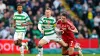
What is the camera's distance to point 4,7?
82.1ft

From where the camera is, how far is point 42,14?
25.3 meters

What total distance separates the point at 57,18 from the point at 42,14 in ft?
2.90

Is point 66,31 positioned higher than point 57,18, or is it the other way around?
point 57,18

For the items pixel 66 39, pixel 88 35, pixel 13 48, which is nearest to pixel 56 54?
pixel 13 48

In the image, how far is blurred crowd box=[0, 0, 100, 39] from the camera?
23.9m

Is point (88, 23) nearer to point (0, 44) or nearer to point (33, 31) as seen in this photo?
point (33, 31)

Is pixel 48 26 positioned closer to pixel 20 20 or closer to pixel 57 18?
pixel 20 20

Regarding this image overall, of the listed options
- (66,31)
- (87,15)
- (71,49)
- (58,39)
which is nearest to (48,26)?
(58,39)

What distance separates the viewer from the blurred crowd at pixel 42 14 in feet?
78.5

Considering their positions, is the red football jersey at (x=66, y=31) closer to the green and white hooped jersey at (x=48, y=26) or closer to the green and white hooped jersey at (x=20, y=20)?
the green and white hooped jersey at (x=48, y=26)

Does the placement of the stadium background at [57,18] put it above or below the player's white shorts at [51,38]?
above

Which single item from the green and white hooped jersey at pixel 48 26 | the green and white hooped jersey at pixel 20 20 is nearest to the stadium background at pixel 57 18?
the green and white hooped jersey at pixel 20 20

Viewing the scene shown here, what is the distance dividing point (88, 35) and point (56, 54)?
4.00 m

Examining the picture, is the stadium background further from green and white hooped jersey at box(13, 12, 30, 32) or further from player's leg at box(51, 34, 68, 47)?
player's leg at box(51, 34, 68, 47)
